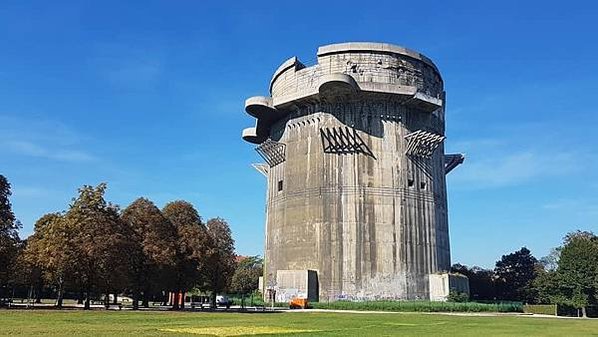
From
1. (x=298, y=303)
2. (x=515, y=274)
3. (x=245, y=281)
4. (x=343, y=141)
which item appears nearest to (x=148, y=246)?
(x=298, y=303)

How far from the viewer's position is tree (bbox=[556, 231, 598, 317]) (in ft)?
181

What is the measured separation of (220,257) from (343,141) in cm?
1864

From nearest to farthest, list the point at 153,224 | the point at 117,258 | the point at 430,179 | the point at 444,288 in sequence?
the point at 117,258 < the point at 153,224 < the point at 444,288 < the point at 430,179

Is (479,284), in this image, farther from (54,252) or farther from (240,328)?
(240,328)

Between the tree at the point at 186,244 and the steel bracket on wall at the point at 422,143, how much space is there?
24466 millimetres

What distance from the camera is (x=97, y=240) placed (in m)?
40.2

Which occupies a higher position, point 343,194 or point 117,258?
point 343,194

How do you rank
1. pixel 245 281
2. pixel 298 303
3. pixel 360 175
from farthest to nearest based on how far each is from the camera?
pixel 245 281 < pixel 360 175 < pixel 298 303

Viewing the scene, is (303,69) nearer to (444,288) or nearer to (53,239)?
(444,288)

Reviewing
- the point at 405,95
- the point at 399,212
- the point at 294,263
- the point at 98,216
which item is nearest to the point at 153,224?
the point at 98,216

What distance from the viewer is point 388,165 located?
60719 mm

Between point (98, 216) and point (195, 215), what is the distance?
1169 cm

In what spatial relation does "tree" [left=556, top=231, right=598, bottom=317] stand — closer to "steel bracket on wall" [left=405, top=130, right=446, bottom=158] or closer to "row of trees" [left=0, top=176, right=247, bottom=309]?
"steel bracket on wall" [left=405, top=130, right=446, bottom=158]

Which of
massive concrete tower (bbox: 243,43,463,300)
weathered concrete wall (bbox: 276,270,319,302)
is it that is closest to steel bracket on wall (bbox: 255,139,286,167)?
massive concrete tower (bbox: 243,43,463,300)
